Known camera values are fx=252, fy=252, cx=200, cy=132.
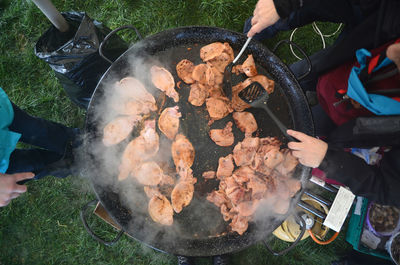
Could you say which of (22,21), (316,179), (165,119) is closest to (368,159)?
(316,179)

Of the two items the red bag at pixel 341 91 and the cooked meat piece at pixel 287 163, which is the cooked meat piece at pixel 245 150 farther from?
the red bag at pixel 341 91

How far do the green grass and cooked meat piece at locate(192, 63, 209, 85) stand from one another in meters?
1.33

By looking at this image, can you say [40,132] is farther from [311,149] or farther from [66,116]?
[311,149]

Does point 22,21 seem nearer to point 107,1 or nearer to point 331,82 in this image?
point 107,1

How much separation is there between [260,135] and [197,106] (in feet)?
2.00

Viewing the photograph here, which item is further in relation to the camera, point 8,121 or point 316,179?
point 316,179

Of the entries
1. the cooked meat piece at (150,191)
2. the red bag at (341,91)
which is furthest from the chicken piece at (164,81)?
the red bag at (341,91)

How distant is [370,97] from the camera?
1574mm

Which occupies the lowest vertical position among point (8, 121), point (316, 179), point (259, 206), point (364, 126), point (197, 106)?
point (316, 179)

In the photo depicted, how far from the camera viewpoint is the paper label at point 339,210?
2.43m

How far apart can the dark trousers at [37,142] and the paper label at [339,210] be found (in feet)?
8.97

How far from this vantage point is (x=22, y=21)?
333 centimetres

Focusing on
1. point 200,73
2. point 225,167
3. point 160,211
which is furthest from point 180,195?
point 200,73

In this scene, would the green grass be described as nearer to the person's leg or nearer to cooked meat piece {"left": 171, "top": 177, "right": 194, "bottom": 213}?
the person's leg
